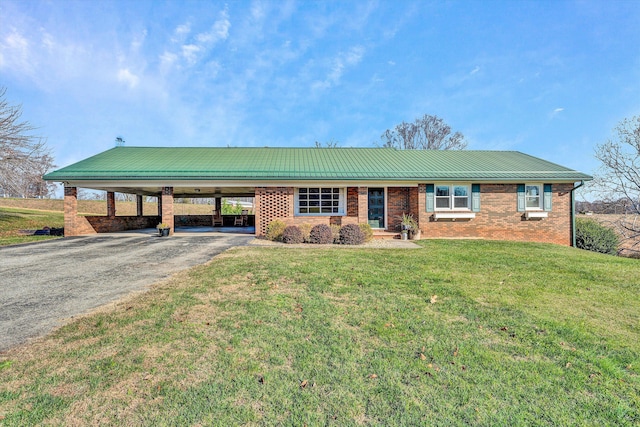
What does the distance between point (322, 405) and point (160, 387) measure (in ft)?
4.73

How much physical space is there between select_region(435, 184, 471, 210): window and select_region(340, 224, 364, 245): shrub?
5.01 metres

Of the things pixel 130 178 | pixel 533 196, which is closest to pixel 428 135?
pixel 533 196

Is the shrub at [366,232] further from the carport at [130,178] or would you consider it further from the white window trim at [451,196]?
the carport at [130,178]

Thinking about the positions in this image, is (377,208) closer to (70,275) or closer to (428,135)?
(70,275)

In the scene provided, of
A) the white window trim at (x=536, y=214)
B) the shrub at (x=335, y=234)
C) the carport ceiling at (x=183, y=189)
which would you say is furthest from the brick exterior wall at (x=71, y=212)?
the white window trim at (x=536, y=214)

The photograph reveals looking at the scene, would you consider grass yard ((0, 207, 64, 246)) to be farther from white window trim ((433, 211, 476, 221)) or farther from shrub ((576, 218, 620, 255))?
shrub ((576, 218, 620, 255))

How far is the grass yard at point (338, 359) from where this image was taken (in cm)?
219

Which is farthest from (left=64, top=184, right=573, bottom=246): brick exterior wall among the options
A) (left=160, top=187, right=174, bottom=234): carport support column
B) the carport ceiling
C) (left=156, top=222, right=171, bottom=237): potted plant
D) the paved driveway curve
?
the paved driveway curve

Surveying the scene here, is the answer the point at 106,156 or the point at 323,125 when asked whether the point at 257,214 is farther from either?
the point at 323,125

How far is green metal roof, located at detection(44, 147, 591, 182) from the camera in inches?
515

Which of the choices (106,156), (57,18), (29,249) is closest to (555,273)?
(29,249)

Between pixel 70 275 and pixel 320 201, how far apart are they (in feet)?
33.1

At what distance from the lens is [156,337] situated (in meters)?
3.30

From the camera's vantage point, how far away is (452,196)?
548 inches
